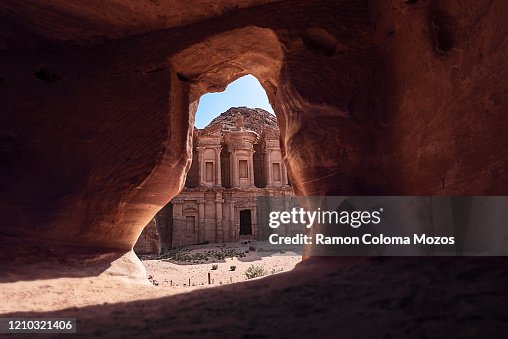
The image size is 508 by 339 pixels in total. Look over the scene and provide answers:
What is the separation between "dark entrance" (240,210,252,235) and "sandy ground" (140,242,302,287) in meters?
6.43

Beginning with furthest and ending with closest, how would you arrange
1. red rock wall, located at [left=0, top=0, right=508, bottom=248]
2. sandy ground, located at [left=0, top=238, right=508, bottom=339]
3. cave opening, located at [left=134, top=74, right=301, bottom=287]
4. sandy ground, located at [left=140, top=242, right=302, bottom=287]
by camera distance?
cave opening, located at [left=134, top=74, right=301, bottom=287], sandy ground, located at [left=140, top=242, right=302, bottom=287], red rock wall, located at [left=0, top=0, right=508, bottom=248], sandy ground, located at [left=0, top=238, right=508, bottom=339]

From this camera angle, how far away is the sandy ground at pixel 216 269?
13.5 m

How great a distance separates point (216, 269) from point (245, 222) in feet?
51.9

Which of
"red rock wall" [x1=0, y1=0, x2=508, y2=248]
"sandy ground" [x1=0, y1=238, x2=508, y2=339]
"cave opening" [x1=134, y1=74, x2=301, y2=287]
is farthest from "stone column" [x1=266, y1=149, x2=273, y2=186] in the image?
"sandy ground" [x1=0, y1=238, x2=508, y2=339]

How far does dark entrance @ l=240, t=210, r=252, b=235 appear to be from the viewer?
32375 millimetres

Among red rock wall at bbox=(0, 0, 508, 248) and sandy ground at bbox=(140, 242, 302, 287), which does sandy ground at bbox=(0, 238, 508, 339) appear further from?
sandy ground at bbox=(140, 242, 302, 287)

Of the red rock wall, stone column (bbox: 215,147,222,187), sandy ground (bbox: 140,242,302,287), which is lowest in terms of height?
sandy ground (bbox: 140,242,302,287)

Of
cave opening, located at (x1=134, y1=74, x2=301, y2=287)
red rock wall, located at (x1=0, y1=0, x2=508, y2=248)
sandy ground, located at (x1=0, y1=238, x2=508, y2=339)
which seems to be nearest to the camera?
sandy ground, located at (x1=0, y1=238, x2=508, y2=339)

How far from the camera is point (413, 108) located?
4.93 m

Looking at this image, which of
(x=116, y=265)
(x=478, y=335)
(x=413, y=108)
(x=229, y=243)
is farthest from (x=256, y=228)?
(x=478, y=335)

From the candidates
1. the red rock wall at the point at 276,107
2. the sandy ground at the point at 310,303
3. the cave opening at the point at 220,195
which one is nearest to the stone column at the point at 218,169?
the cave opening at the point at 220,195

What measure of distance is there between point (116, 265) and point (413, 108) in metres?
6.14

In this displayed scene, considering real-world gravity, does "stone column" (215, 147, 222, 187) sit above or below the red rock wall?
above

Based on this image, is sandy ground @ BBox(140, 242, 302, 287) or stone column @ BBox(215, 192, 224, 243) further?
stone column @ BBox(215, 192, 224, 243)
